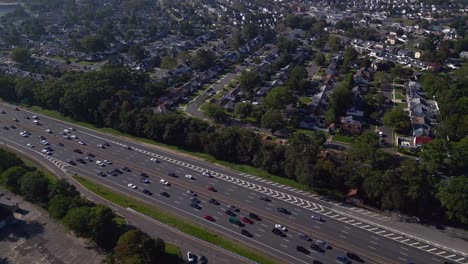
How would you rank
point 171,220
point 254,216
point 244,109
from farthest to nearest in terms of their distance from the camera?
1. point 244,109
2. point 254,216
3. point 171,220

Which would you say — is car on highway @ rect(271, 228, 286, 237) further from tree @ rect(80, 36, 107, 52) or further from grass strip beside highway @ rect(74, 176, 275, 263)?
tree @ rect(80, 36, 107, 52)

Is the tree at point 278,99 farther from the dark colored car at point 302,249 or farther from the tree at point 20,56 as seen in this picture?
the tree at point 20,56

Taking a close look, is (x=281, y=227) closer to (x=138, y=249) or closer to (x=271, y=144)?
(x=271, y=144)

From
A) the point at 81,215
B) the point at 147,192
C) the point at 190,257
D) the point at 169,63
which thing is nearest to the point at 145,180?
the point at 147,192

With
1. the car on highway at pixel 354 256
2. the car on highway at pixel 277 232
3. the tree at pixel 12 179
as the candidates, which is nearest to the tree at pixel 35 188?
the tree at pixel 12 179

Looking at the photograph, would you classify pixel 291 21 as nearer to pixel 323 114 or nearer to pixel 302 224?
pixel 323 114

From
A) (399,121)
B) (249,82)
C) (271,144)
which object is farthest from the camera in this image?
(249,82)

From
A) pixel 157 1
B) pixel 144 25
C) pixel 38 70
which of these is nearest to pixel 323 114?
pixel 38 70
